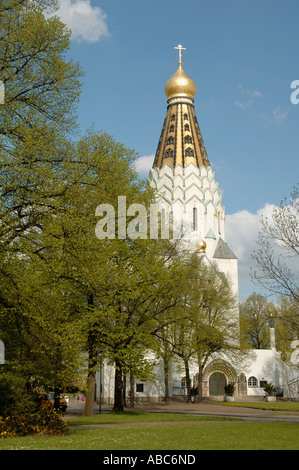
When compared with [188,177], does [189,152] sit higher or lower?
higher

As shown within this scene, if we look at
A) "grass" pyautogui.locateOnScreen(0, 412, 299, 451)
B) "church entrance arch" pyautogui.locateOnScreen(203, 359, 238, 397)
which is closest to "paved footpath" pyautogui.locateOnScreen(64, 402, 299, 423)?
"grass" pyautogui.locateOnScreen(0, 412, 299, 451)

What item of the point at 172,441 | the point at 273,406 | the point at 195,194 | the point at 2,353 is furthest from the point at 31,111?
the point at 195,194

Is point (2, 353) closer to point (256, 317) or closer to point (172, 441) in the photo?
point (172, 441)

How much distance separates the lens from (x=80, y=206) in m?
16.4

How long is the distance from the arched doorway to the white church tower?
41.3ft

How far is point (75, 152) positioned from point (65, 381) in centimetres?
725

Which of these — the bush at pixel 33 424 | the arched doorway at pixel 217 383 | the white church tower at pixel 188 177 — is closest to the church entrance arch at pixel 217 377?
the arched doorway at pixel 217 383

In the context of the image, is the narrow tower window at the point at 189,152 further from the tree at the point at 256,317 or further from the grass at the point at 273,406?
the grass at the point at 273,406

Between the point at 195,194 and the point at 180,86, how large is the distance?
50.9 feet

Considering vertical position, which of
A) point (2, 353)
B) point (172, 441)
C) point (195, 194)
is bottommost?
point (172, 441)

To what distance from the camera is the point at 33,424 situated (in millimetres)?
14203

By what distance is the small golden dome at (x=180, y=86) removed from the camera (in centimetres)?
6744
